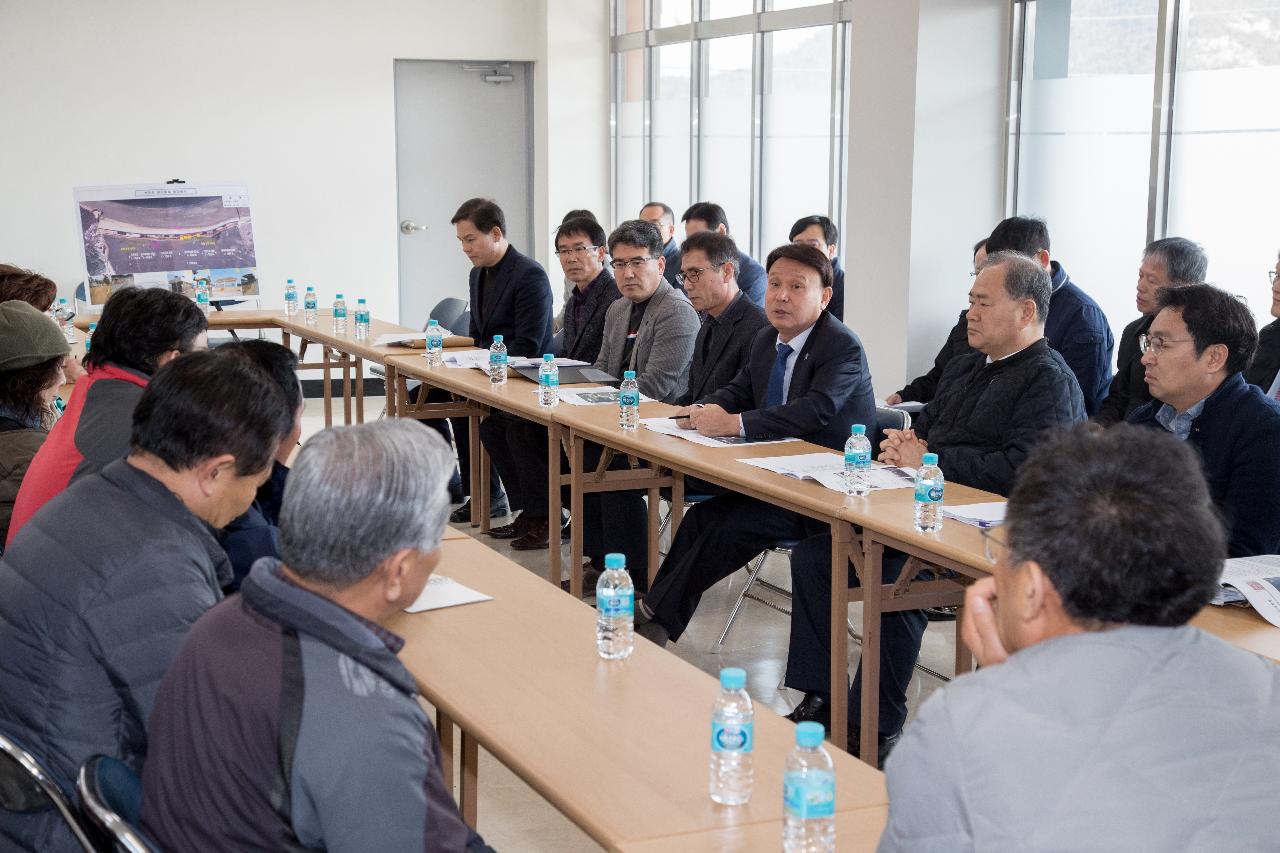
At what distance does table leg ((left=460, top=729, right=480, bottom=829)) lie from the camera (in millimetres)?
2900

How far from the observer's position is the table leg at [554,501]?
16.3ft

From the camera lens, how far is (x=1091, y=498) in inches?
53.7

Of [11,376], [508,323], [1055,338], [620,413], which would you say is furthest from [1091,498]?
[508,323]

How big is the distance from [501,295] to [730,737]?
480 cm

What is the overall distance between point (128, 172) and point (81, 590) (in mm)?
7828

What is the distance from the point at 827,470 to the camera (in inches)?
154

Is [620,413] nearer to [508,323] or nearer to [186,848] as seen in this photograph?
[508,323]

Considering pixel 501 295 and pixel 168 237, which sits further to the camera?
pixel 168 237

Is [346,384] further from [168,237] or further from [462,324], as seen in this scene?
[168,237]

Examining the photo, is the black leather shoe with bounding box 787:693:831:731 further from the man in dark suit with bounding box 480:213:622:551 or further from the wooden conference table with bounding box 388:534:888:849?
the man in dark suit with bounding box 480:213:622:551

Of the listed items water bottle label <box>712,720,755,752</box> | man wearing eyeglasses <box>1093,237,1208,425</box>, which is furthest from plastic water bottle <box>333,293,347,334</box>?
water bottle label <box>712,720,755,752</box>

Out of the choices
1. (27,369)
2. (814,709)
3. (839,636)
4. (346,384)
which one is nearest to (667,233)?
(346,384)

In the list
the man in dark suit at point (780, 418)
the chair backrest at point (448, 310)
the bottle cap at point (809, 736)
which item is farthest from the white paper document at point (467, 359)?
the bottle cap at point (809, 736)

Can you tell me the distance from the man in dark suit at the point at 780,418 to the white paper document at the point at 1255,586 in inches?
66.8
